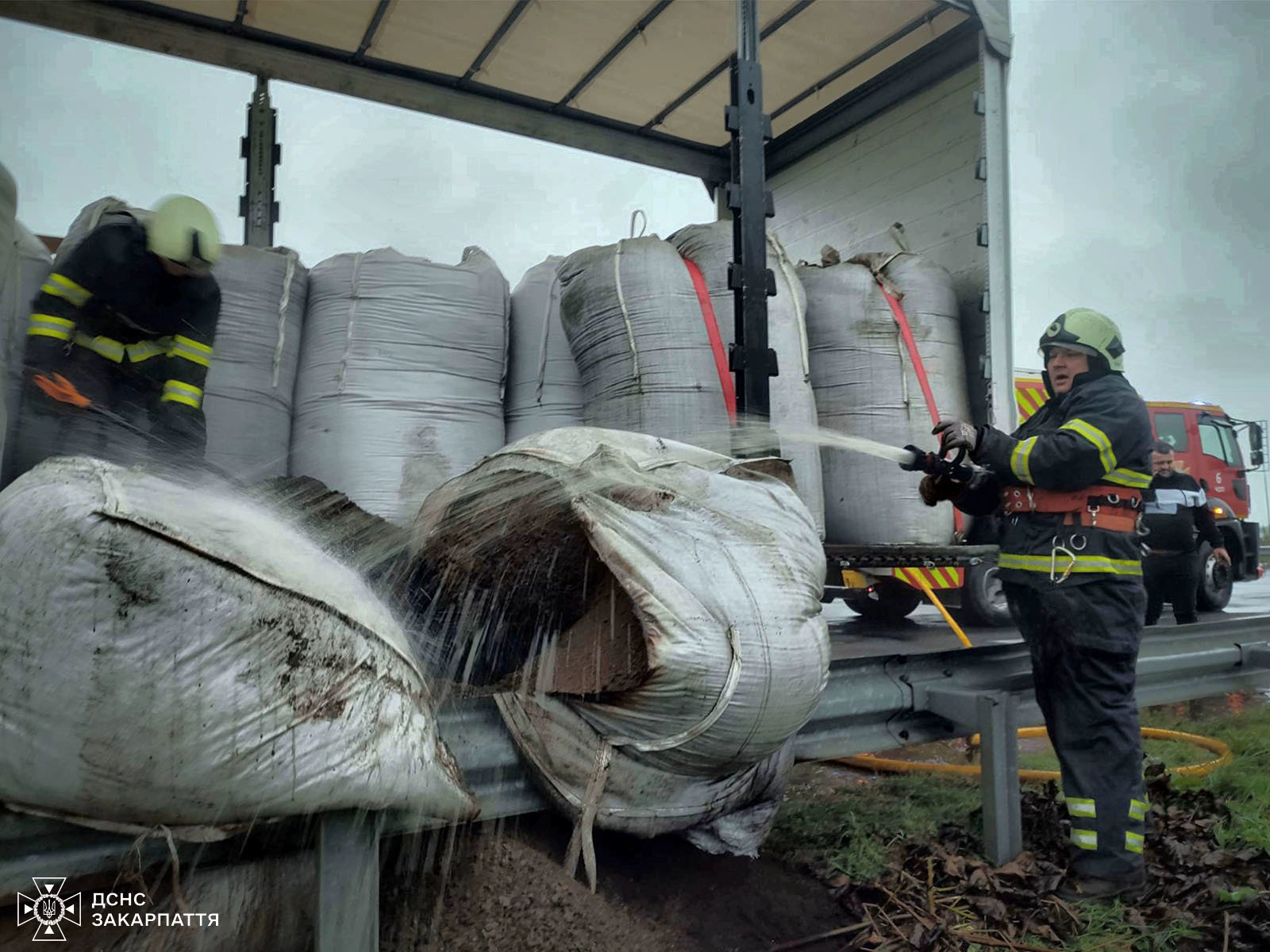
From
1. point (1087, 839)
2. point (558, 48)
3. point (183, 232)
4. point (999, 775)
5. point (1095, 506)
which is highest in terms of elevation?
point (558, 48)

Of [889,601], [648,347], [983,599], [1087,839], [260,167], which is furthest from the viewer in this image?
[889,601]

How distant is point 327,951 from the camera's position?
4.09 ft

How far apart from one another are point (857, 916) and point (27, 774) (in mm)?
1624

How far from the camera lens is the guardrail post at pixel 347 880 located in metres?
1.22

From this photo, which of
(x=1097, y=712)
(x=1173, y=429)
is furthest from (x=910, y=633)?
(x=1173, y=429)

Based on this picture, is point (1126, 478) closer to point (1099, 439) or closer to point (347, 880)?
point (1099, 439)

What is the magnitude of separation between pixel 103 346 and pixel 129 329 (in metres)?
0.09

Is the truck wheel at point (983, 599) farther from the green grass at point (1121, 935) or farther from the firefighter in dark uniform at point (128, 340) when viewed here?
the firefighter in dark uniform at point (128, 340)

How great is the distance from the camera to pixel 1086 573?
2439 mm

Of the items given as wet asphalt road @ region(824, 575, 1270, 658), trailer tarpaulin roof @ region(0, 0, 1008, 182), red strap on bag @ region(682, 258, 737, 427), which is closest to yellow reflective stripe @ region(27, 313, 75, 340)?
trailer tarpaulin roof @ region(0, 0, 1008, 182)

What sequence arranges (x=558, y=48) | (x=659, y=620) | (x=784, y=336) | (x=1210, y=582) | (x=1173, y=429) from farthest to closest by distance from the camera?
(x=1173, y=429)
(x=1210, y=582)
(x=558, y=48)
(x=784, y=336)
(x=659, y=620)

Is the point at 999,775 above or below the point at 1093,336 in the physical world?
below

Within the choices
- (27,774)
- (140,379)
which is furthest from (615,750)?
(140,379)

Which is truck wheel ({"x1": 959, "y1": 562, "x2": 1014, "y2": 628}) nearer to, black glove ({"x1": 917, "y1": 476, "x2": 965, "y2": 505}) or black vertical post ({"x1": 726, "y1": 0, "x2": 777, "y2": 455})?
black glove ({"x1": 917, "y1": 476, "x2": 965, "y2": 505})
